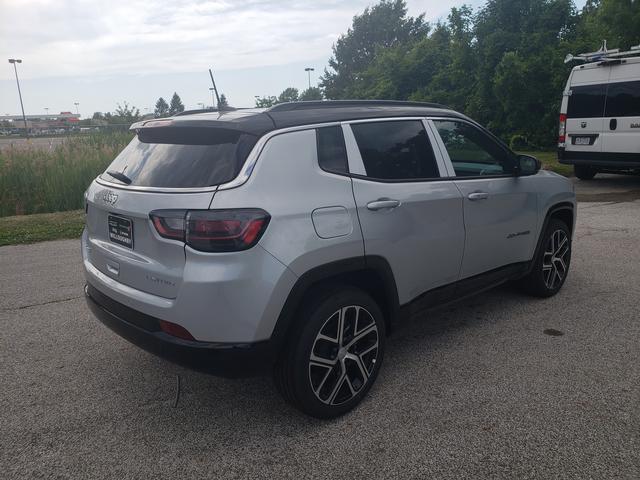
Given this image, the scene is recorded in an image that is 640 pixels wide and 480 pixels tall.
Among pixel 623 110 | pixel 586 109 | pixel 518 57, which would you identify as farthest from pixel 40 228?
pixel 518 57

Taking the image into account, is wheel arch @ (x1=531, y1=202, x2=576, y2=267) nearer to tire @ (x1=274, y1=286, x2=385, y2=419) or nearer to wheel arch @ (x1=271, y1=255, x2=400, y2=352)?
wheel arch @ (x1=271, y1=255, x2=400, y2=352)

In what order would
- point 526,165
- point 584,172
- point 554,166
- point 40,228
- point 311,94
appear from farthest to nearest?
point 311,94 < point 554,166 < point 584,172 < point 40,228 < point 526,165

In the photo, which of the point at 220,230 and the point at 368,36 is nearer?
the point at 220,230

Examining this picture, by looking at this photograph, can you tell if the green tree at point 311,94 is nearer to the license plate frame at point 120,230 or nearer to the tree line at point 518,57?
the tree line at point 518,57

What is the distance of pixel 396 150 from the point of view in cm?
351

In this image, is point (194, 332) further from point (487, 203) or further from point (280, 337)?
point (487, 203)

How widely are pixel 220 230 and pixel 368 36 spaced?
2503 inches

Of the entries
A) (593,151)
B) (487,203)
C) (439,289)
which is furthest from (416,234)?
(593,151)

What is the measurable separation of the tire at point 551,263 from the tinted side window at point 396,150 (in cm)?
170

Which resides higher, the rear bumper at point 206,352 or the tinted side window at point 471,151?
the tinted side window at point 471,151

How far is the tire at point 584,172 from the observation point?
13.0 meters

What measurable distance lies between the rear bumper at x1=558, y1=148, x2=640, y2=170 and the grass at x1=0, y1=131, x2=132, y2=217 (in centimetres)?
999

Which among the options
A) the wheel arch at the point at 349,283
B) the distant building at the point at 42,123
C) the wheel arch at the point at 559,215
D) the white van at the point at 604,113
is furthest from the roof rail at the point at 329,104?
the distant building at the point at 42,123

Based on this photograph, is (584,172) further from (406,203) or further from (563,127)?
(406,203)
